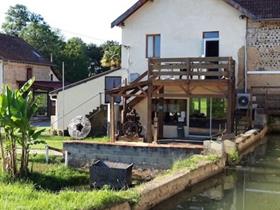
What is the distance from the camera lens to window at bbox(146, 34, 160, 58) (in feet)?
88.9

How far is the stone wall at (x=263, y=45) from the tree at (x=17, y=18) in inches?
2276

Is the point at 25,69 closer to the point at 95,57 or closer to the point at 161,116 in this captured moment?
the point at 161,116

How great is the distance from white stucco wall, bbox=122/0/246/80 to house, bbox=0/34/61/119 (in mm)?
14974

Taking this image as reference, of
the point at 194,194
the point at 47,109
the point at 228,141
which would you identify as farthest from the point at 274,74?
the point at 47,109

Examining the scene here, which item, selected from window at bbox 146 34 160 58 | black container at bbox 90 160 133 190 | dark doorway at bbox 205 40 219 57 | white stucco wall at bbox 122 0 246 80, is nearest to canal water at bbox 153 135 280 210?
black container at bbox 90 160 133 190

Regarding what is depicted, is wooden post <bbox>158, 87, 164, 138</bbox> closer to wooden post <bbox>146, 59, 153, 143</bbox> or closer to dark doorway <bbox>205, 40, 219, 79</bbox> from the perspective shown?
wooden post <bbox>146, 59, 153, 143</bbox>

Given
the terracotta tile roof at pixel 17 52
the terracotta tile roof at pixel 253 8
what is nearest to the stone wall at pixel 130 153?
the terracotta tile roof at pixel 253 8

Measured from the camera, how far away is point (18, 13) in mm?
81812

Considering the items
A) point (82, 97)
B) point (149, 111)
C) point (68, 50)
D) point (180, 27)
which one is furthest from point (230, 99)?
point (68, 50)

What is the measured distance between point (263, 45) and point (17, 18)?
6357cm

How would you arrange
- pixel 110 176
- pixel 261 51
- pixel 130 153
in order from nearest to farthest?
1. pixel 110 176
2. pixel 130 153
3. pixel 261 51

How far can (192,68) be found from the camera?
888 inches

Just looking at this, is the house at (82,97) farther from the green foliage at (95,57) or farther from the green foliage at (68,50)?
the green foliage at (95,57)

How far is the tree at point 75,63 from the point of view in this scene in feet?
199
